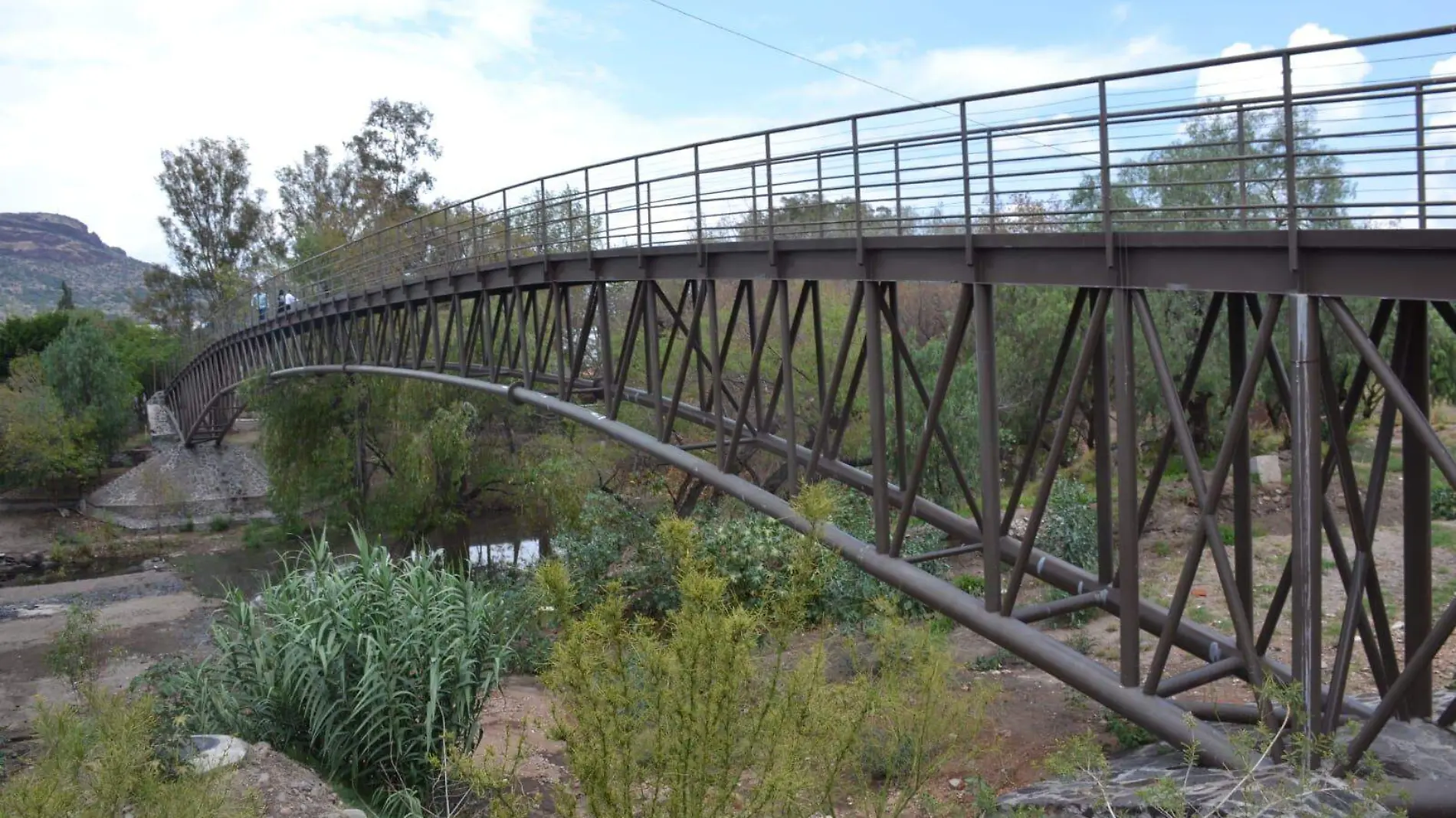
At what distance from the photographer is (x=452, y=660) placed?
1055 centimetres

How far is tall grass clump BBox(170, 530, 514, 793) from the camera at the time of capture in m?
10.2

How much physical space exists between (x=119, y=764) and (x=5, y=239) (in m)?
209

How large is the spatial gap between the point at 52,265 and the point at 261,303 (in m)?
177

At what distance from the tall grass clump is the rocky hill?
551 ft

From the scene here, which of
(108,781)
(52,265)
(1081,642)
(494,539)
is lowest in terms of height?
(494,539)

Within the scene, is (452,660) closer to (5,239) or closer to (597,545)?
(597,545)

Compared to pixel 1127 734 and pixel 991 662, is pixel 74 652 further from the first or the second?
pixel 1127 734

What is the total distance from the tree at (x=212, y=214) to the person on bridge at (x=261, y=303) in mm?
33128

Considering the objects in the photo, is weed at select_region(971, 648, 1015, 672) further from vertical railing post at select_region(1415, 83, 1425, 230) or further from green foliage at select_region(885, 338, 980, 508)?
vertical railing post at select_region(1415, 83, 1425, 230)

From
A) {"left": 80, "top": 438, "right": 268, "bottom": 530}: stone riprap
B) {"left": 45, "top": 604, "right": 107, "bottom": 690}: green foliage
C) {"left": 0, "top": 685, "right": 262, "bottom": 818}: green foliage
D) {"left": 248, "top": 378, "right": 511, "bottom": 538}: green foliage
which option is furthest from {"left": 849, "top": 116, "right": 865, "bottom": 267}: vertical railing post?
{"left": 80, "top": 438, "right": 268, "bottom": 530}: stone riprap

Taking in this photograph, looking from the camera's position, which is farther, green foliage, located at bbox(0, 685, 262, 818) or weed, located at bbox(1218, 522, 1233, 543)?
weed, located at bbox(1218, 522, 1233, 543)

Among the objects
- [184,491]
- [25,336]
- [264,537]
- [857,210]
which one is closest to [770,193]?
[857,210]

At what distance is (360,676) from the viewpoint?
10523 millimetres

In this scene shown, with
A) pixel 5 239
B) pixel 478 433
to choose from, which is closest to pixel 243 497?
pixel 478 433
